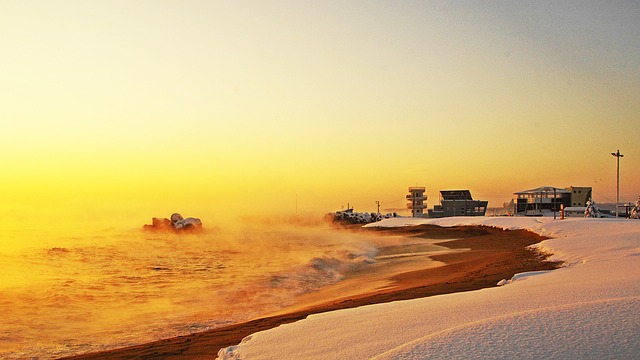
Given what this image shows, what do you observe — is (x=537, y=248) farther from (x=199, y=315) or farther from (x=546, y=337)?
(x=546, y=337)

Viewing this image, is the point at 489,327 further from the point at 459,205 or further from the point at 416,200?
the point at 416,200

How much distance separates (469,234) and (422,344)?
36176 millimetres

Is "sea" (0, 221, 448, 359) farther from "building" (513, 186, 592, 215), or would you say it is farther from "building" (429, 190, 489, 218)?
"building" (429, 190, 489, 218)

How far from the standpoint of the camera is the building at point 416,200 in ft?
299

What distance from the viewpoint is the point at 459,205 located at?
72.9 metres

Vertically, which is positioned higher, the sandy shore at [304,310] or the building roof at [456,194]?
the building roof at [456,194]

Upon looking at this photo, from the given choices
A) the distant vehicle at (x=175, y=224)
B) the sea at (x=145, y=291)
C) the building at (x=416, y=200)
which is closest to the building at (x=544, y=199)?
the building at (x=416, y=200)

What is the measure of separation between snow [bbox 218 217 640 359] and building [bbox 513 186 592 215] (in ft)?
191

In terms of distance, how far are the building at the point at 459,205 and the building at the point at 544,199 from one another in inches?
238

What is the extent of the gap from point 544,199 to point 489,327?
6783cm

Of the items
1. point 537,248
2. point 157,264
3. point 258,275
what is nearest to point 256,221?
point 157,264

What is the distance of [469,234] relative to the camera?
39312 mm

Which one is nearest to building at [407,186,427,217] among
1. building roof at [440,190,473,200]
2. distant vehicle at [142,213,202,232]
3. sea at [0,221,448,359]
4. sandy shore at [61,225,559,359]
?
building roof at [440,190,473,200]

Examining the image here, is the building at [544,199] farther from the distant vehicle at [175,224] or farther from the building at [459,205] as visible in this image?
the distant vehicle at [175,224]
